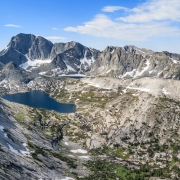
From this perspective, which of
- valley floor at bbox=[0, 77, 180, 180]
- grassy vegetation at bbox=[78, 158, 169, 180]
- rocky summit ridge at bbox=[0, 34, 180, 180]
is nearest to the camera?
rocky summit ridge at bbox=[0, 34, 180, 180]

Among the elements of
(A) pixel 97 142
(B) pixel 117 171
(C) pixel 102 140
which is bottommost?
(B) pixel 117 171

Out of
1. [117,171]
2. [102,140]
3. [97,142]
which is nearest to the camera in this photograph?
[117,171]

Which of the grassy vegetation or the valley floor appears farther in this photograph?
the grassy vegetation

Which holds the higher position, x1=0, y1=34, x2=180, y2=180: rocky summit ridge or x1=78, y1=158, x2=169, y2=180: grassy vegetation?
x1=0, y1=34, x2=180, y2=180: rocky summit ridge

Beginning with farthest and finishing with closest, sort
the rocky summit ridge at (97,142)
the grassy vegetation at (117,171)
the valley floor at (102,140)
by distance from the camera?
the grassy vegetation at (117,171) < the valley floor at (102,140) < the rocky summit ridge at (97,142)

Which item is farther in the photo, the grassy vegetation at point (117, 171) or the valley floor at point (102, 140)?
the grassy vegetation at point (117, 171)

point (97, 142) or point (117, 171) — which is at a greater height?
point (97, 142)

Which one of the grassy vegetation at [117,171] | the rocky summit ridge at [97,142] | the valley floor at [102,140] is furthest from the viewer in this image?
the grassy vegetation at [117,171]

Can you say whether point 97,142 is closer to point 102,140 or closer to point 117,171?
point 102,140

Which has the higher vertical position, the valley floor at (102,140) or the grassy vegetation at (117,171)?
the valley floor at (102,140)

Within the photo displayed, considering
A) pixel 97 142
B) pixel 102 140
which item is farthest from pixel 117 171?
pixel 102 140

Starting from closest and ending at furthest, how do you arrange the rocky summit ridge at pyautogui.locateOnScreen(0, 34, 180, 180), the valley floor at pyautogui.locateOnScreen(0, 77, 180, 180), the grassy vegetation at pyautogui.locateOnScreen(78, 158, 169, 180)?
the rocky summit ridge at pyautogui.locateOnScreen(0, 34, 180, 180)
the valley floor at pyautogui.locateOnScreen(0, 77, 180, 180)
the grassy vegetation at pyautogui.locateOnScreen(78, 158, 169, 180)

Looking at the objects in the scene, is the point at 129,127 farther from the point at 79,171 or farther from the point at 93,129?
the point at 79,171

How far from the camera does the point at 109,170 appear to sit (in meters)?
116
